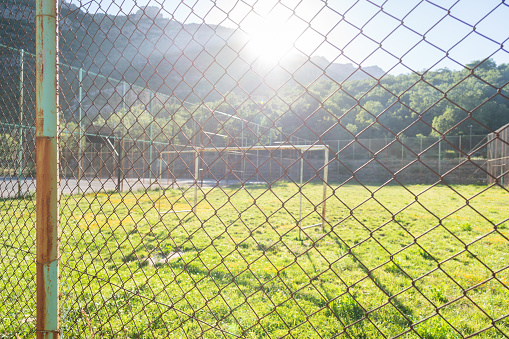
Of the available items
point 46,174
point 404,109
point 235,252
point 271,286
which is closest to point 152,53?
point 235,252

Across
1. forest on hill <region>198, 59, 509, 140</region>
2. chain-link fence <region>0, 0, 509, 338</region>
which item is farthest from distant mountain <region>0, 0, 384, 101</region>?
forest on hill <region>198, 59, 509, 140</region>

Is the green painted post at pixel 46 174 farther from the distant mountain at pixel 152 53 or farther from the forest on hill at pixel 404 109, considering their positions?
the forest on hill at pixel 404 109

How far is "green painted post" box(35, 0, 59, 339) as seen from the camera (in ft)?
4.33

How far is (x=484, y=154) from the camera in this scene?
21094 mm

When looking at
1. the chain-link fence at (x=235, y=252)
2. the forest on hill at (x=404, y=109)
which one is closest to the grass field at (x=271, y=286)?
the chain-link fence at (x=235, y=252)

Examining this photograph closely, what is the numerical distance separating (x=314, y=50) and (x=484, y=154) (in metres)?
25.6

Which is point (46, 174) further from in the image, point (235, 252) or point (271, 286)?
point (235, 252)

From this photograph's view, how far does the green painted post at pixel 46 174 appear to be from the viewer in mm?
1318

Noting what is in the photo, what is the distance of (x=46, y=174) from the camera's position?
4.32ft

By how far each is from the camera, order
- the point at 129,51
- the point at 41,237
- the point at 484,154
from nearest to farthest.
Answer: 1. the point at 41,237
2. the point at 484,154
3. the point at 129,51

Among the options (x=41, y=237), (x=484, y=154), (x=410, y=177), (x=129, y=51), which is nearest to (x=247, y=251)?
(x=41, y=237)

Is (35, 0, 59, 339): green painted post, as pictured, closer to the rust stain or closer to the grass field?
the rust stain

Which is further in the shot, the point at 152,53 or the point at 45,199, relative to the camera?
the point at 152,53

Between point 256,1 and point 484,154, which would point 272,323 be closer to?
point 256,1
